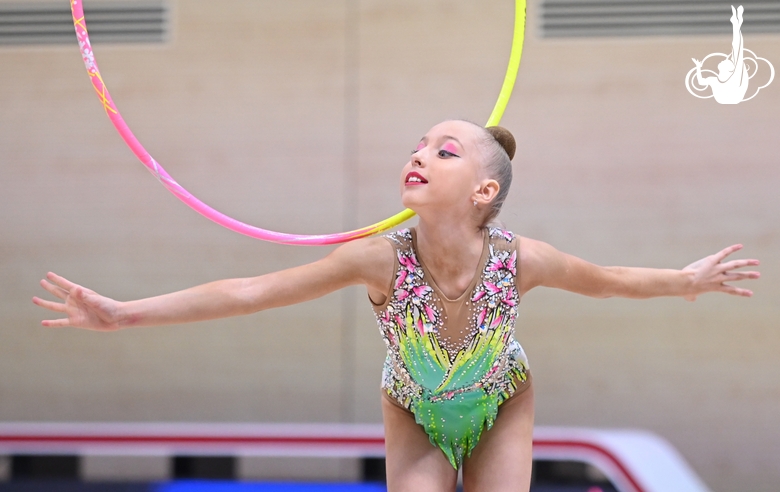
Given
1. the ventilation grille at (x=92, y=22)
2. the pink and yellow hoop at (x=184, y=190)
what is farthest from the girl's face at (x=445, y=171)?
the ventilation grille at (x=92, y=22)

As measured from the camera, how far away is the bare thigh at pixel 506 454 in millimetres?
1992

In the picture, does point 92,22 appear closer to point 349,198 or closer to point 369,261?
point 349,198

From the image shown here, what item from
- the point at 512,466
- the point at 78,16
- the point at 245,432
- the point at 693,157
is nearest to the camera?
the point at 512,466

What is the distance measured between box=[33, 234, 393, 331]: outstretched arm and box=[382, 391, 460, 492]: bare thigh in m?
0.35

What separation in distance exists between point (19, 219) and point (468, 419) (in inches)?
124

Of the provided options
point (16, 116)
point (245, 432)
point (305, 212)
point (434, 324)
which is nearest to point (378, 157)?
point (305, 212)

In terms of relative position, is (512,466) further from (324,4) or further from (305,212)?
(324,4)

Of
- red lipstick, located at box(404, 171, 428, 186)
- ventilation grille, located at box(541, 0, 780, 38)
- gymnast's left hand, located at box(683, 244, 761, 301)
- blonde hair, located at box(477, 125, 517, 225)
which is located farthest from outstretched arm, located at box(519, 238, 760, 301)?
ventilation grille, located at box(541, 0, 780, 38)

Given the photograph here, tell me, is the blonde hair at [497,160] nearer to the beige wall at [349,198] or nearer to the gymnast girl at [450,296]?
the gymnast girl at [450,296]

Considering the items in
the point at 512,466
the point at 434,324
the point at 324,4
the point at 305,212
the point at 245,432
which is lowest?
the point at 245,432

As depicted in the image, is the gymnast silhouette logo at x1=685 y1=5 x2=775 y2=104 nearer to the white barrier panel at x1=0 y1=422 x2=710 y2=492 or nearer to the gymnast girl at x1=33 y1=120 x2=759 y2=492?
the white barrier panel at x1=0 y1=422 x2=710 y2=492

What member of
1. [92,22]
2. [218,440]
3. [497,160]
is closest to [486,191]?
[497,160]

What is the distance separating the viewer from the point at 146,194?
424cm

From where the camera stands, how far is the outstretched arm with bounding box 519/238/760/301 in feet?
6.86
